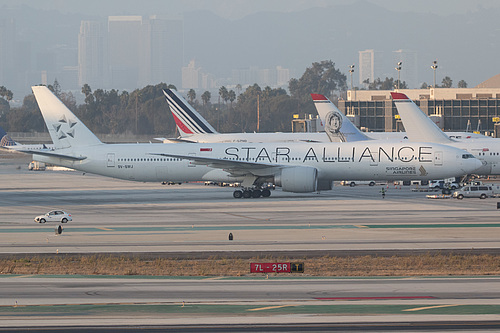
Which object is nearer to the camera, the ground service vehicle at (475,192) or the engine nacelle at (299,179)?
the engine nacelle at (299,179)

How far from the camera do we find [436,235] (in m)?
41.5

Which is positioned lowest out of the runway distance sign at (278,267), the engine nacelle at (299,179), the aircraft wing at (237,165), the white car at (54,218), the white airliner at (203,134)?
the runway distance sign at (278,267)

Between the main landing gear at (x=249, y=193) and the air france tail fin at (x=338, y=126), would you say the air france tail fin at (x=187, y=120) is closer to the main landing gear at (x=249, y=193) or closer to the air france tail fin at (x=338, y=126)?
the air france tail fin at (x=338, y=126)

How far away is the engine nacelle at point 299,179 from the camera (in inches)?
2472

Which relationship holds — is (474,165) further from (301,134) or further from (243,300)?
(243,300)

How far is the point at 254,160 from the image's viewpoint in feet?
216

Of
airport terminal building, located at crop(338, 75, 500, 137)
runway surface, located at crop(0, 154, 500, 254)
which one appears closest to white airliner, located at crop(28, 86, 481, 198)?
runway surface, located at crop(0, 154, 500, 254)

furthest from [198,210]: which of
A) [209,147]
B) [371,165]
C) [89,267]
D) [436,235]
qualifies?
[89,267]

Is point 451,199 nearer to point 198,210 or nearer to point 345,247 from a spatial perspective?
point 198,210

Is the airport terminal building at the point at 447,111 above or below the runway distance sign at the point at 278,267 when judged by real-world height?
above

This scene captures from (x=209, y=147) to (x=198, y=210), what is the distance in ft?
38.7

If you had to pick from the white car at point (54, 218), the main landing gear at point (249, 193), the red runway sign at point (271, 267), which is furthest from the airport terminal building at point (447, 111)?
the red runway sign at point (271, 267)

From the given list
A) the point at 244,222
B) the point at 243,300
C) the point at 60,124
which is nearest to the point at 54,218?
the point at 244,222

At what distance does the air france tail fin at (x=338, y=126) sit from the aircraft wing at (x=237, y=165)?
74.4 ft
